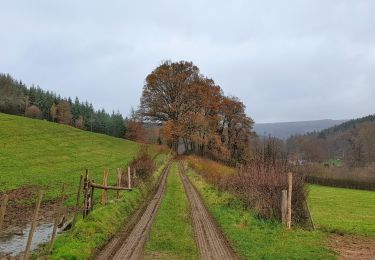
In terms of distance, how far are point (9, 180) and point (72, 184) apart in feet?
16.9

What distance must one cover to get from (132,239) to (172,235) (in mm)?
1749

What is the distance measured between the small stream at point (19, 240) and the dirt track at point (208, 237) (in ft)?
20.6

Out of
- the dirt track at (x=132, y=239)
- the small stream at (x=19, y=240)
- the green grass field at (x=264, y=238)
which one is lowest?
the small stream at (x=19, y=240)

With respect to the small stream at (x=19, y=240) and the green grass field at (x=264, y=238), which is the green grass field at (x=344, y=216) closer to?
the green grass field at (x=264, y=238)

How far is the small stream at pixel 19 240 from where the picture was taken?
47.9 feet

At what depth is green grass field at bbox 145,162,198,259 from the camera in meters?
13.8

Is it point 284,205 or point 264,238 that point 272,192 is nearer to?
point 284,205

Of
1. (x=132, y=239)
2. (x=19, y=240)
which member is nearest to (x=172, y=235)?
(x=132, y=239)

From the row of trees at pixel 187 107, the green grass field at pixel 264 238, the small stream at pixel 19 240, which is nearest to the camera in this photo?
the green grass field at pixel 264 238

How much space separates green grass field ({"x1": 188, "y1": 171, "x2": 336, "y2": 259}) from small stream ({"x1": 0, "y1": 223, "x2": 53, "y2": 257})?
770 cm

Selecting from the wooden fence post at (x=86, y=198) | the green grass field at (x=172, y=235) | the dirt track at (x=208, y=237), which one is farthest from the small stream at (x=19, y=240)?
the dirt track at (x=208, y=237)

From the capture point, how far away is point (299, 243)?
15.8m

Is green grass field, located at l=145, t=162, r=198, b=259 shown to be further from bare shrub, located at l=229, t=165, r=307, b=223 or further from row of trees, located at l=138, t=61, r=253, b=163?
row of trees, located at l=138, t=61, r=253, b=163

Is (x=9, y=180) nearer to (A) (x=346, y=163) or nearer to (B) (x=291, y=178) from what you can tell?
(B) (x=291, y=178)
